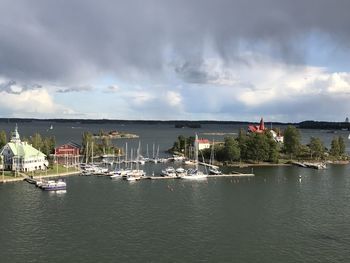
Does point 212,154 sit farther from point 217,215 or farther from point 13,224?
point 13,224

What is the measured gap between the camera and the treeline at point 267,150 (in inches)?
4641

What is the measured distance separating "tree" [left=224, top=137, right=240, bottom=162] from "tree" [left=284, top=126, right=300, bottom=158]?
58.9 feet

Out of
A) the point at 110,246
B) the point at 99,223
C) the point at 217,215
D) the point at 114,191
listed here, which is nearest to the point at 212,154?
the point at 114,191

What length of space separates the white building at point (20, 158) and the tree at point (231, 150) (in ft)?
149

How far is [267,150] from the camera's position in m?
118

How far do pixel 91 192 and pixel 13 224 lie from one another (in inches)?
856

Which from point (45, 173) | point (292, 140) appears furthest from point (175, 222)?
point (292, 140)

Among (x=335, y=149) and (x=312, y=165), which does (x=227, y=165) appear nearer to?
(x=312, y=165)

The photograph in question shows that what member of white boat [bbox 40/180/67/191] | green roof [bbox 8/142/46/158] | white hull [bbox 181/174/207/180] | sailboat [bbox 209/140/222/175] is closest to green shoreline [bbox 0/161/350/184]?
sailboat [bbox 209/140/222/175]

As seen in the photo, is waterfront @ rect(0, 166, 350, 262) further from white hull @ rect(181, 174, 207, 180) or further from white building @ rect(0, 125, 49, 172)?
white building @ rect(0, 125, 49, 172)

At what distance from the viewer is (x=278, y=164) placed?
119 m

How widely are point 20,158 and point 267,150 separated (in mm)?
59493

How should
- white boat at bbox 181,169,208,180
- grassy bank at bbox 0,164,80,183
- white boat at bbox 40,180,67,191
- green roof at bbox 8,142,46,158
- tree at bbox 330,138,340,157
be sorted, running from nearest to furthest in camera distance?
white boat at bbox 40,180,67,191 < grassy bank at bbox 0,164,80,183 < green roof at bbox 8,142,46,158 < white boat at bbox 181,169,208,180 < tree at bbox 330,138,340,157

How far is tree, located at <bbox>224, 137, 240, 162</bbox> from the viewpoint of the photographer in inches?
4596
